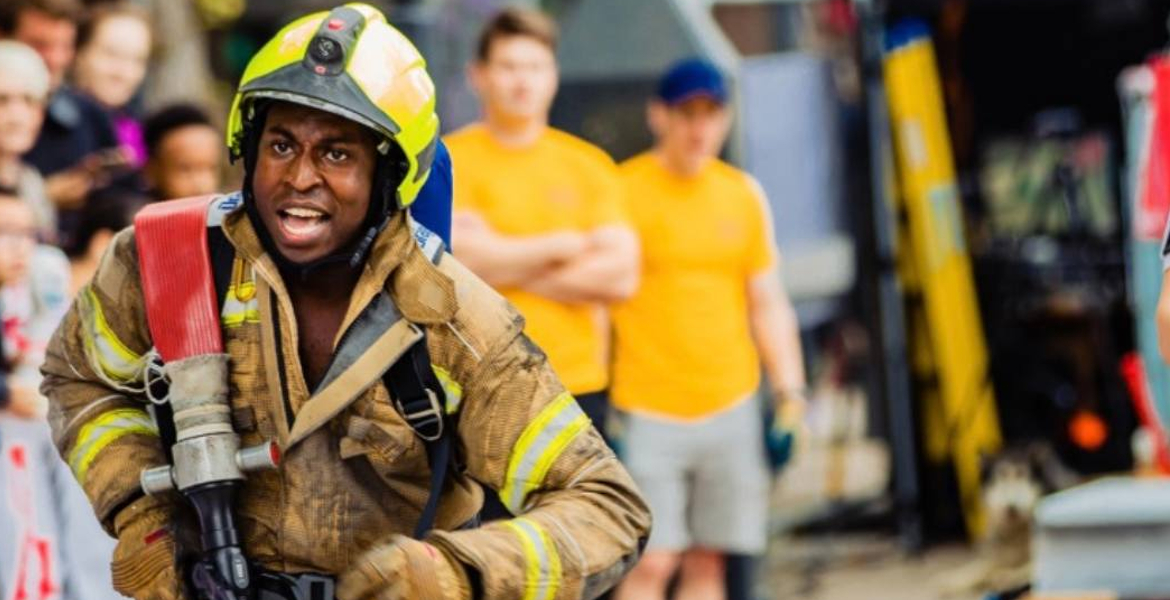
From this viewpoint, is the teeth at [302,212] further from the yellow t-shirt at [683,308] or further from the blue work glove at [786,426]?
the blue work glove at [786,426]

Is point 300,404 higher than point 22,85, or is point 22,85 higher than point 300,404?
point 22,85

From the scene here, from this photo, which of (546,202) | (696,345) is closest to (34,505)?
(546,202)

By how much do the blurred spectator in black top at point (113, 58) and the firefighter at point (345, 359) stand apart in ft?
15.1

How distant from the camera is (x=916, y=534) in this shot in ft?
36.1

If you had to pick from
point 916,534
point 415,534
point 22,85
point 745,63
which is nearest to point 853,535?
point 916,534

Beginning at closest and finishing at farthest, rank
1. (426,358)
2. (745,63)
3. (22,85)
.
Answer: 1. (426,358)
2. (22,85)
3. (745,63)

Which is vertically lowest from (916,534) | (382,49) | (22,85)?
(916,534)

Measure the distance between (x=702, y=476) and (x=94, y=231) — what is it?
7.17 feet

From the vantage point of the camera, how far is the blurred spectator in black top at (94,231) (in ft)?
24.3

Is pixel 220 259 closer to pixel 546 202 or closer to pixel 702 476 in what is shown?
pixel 546 202

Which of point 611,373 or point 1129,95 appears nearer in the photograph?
point 611,373

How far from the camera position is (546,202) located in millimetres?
7520

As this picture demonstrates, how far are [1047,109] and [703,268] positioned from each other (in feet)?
14.4

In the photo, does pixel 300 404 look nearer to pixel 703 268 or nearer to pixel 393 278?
pixel 393 278
